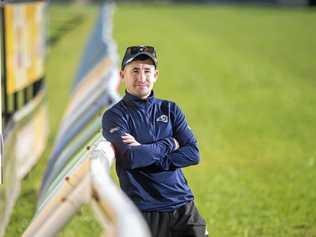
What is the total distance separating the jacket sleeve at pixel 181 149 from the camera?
14.8ft

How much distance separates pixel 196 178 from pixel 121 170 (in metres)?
4.98

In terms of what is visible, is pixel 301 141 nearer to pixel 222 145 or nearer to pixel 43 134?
pixel 222 145

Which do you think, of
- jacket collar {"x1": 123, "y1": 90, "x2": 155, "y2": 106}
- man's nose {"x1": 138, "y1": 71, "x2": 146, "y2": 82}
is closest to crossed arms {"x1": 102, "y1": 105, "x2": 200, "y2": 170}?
jacket collar {"x1": 123, "y1": 90, "x2": 155, "y2": 106}

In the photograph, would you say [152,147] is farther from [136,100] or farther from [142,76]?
[142,76]

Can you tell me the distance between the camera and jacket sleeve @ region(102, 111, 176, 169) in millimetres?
4375

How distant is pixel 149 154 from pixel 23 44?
5624 mm

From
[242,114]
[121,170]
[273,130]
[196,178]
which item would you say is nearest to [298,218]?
[196,178]

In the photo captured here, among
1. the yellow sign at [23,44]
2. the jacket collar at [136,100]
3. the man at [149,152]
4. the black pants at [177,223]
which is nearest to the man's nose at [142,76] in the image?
the man at [149,152]

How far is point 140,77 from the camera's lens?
440 centimetres

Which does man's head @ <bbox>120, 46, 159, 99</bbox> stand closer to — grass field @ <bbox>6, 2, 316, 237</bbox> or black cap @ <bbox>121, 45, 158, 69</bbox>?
black cap @ <bbox>121, 45, 158, 69</bbox>

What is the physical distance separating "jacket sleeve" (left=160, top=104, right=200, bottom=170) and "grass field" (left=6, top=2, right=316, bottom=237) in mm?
2364

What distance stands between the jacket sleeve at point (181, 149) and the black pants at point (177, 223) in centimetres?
23

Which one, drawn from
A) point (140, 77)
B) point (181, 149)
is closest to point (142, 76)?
point (140, 77)

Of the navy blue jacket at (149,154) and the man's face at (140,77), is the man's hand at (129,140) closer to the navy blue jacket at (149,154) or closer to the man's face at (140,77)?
the navy blue jacket at (149,154)
